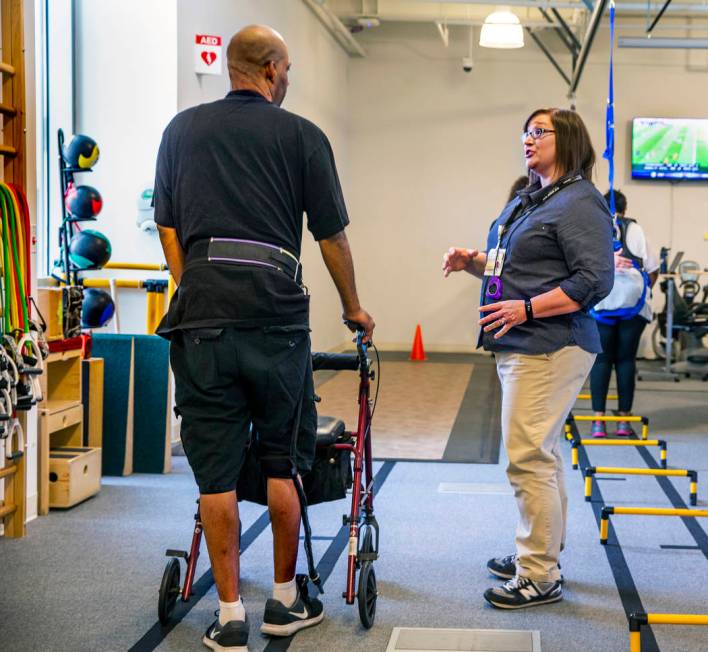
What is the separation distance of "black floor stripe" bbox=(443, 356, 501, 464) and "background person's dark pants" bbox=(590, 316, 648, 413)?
0.66 m

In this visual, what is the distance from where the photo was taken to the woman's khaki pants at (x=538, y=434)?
2.88 meters

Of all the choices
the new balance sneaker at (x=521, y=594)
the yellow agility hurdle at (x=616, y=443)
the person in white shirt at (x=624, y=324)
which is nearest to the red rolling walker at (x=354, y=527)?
the new balance sneaker at (x=521, y=594)

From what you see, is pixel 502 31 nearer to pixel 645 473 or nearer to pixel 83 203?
pixel 83 203

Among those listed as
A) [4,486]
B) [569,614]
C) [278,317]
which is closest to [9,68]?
[4,486]

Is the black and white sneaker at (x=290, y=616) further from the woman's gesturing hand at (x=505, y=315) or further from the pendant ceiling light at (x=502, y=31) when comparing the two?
the pendant ceiling light at (x=502, y=31)

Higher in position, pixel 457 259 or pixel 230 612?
pixel 457 259

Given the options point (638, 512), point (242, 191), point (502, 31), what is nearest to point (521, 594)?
point (638, 512)

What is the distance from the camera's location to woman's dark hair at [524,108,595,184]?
2926mm

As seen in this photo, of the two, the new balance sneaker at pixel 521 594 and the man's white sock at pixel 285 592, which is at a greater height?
the man's white sock at pixel 285 592

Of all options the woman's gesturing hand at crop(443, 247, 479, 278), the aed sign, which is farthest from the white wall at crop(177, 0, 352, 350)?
the woman's gesturing hand at crop(443, 247, 479, 278)

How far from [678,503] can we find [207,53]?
366cm

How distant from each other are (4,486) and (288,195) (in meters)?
1.90

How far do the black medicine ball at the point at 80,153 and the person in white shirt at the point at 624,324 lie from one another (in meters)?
2.83

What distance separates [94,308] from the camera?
15.4 ft
